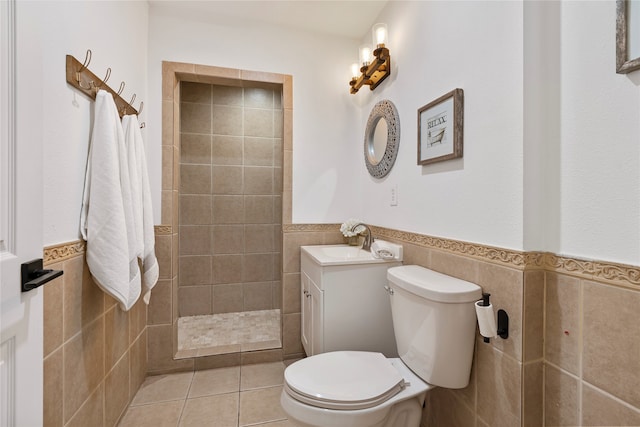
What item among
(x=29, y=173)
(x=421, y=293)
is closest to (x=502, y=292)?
(x=421, y=293)

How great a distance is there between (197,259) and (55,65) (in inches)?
83.9

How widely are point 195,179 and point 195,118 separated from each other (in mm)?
591

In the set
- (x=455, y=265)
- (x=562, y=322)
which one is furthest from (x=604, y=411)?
(x=455, y=265)

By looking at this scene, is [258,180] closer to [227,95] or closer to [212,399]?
[227,95]

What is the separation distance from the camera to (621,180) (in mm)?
761

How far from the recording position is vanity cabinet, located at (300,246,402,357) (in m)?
1.55

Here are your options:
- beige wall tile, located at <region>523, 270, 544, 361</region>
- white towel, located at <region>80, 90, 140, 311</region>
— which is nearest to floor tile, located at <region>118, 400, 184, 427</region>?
white towel, located at <region>80, 90, 140, 311</region>

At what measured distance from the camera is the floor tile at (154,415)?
152 centimetres

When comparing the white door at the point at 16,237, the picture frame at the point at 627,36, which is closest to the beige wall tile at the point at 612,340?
the picture frame at the point at 627,36

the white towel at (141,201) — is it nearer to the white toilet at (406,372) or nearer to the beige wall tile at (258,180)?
the white toilet at (406,372)

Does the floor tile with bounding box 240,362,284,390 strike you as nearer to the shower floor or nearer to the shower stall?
the shower floor

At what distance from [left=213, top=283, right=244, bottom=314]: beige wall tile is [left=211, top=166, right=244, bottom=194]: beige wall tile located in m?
0.96

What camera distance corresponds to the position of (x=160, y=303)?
1943 mm

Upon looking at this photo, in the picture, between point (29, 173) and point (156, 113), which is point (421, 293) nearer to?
point (29, 173)
